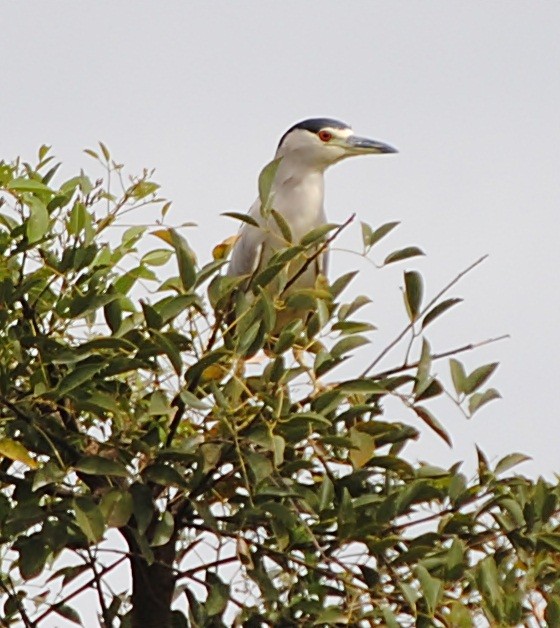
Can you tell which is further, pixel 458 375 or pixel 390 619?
pixel 458 375

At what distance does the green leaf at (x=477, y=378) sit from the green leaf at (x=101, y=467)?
51cm

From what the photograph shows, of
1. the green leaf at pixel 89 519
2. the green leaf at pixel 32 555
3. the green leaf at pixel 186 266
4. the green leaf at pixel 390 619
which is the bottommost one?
the green leaf at pixel 390 619

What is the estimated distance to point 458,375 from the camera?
6.86 ft

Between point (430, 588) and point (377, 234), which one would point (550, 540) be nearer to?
point (430, 588)

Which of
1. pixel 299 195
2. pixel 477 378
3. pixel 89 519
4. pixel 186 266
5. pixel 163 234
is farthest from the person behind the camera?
pixel 299 195

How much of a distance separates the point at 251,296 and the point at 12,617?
0.61 m

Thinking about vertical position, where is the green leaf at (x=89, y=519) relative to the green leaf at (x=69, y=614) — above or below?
above

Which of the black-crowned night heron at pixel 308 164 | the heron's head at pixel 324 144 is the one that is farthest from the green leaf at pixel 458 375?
the heron's head at pixel 324 144

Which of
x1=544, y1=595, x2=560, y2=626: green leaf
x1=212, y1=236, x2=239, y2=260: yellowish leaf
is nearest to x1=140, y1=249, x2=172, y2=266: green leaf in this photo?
x1=212, y1=236, x2=239, y2=260: yellowish leaf

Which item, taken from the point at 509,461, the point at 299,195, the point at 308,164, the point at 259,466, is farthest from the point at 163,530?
the point at 308,164

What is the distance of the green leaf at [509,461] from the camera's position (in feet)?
6.96

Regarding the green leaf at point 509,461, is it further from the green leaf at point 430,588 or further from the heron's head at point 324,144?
the heron's head at point 324,144

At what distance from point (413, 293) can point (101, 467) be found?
0.49 m

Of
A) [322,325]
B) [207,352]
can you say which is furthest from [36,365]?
[322,325]
